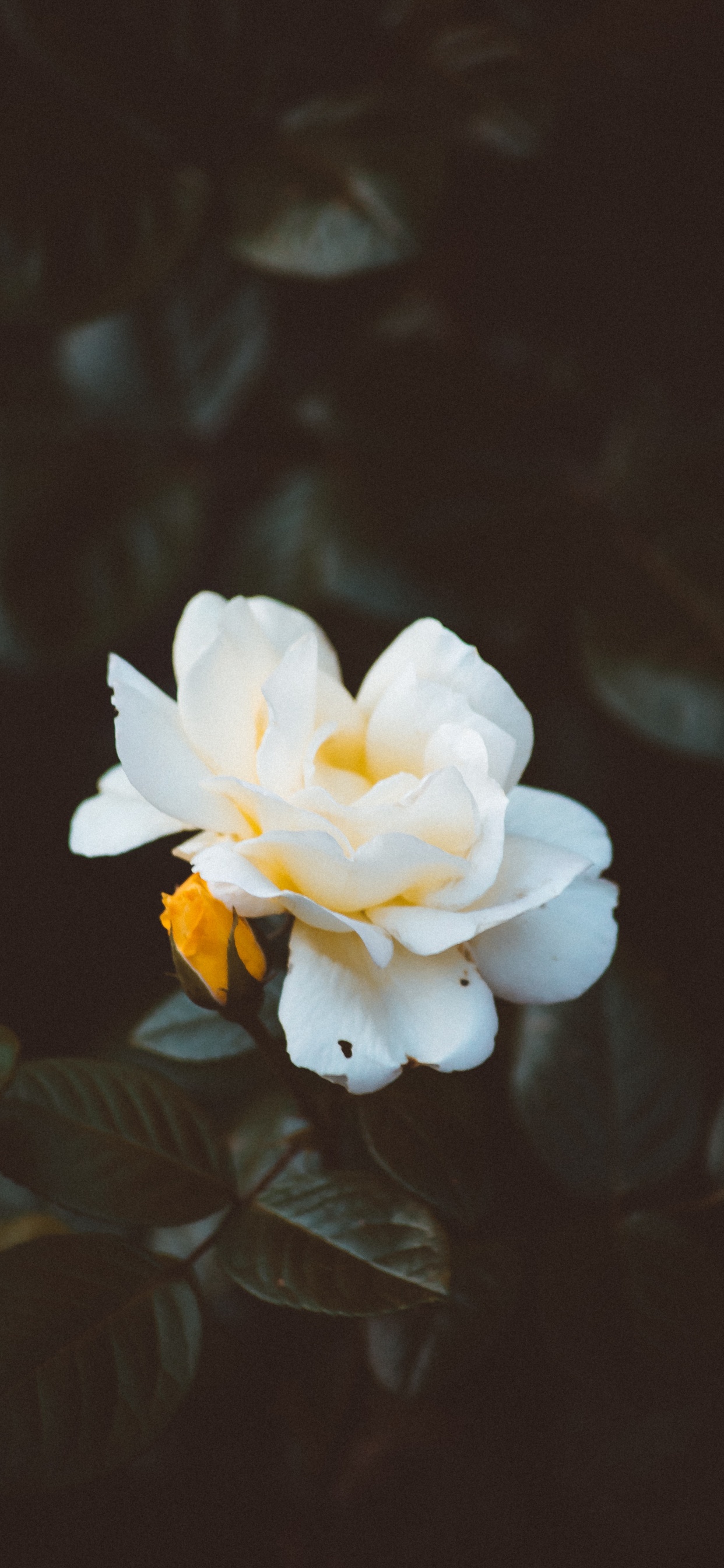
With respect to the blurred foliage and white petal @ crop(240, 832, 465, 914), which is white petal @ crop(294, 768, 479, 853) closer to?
white petal @ crop(240, 832, 465, 914)

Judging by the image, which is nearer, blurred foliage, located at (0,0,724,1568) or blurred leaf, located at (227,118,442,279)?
blurred foliage, located at (0,0,724,1568)

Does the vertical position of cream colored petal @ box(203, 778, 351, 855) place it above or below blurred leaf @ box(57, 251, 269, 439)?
above

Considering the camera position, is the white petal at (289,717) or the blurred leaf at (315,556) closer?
the white petal at (289,717)

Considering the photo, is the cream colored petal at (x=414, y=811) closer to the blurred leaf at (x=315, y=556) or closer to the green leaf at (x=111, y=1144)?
the green leaf at (x=111, y=1144)

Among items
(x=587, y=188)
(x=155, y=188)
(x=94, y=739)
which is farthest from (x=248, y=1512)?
(x=587, y=188)

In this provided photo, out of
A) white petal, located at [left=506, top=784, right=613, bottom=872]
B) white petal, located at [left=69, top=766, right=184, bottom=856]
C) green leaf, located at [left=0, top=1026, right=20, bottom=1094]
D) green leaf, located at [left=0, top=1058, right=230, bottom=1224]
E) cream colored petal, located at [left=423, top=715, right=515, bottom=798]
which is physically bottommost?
green leaf, located at [left=0, top=1058, right=230, bottom=1224]

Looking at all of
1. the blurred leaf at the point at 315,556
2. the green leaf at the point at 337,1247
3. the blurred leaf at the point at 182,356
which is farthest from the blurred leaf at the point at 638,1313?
the blurred leaf at the point at 182,356

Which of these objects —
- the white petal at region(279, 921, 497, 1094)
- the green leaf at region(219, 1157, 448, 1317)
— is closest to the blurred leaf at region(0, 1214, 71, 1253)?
the green leaf at region(219, 1157, 448, 1317)
